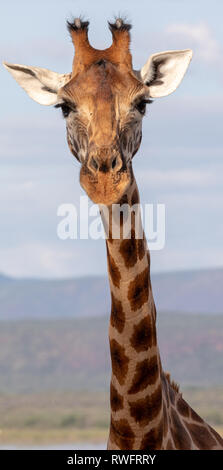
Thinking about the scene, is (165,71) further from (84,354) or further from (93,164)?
(84,354)

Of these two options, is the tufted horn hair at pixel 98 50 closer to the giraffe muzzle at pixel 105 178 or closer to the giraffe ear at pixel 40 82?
the giraffe ear at pixel 40 82

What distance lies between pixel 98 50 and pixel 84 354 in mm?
99177

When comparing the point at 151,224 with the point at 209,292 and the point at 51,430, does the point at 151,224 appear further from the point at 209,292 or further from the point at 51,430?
the point at 209,292

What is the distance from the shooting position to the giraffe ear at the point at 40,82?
12.1m

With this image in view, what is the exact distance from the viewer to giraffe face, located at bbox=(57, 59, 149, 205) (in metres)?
10.2

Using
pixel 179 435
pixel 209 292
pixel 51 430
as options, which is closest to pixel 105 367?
pixel 51 430

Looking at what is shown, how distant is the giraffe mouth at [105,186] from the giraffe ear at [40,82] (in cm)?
211

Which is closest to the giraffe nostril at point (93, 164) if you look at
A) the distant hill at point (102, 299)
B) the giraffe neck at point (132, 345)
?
the giraffe neck at point (132, 345)

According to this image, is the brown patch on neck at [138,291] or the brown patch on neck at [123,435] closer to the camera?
the brown patch on neck at [138,291]

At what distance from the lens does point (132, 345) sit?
11.1 meters

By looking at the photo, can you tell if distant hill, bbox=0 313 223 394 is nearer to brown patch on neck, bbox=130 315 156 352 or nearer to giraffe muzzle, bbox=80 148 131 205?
brown patch on neck, bbox=130 315 156 352

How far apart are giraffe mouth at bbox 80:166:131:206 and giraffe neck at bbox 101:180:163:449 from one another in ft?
2.68

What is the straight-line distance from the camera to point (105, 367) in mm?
107500
